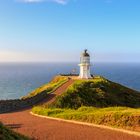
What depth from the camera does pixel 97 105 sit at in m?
38.1

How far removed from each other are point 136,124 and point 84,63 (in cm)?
3322

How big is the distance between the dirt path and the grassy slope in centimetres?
122

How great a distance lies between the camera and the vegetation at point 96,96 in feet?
121

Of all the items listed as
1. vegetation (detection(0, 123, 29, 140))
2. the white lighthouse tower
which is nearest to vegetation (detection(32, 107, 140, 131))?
vegetation (detection(0, 123, 29, 140))

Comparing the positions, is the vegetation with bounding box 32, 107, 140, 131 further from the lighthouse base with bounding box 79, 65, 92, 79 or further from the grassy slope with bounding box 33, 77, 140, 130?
the lighthouse base with bounding box 79, 65, 92, 79

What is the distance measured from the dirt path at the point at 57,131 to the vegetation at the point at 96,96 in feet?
29.7

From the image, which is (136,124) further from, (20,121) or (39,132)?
(20,121)

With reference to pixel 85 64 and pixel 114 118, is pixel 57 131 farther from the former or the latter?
pixel 85 64

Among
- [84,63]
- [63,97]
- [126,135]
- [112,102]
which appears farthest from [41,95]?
[126,135]

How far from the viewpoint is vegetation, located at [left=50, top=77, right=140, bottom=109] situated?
3675cm

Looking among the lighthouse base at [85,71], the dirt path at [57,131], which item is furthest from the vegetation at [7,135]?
the lighthouse base at [85,71]

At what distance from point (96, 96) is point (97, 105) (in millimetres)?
2879

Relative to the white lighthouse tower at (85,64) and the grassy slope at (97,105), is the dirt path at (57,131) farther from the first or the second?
the white lighthouse tower at (85,64)

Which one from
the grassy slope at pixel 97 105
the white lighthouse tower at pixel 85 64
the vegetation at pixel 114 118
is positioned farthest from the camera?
the white lighthouse tower at pixel 85 64
